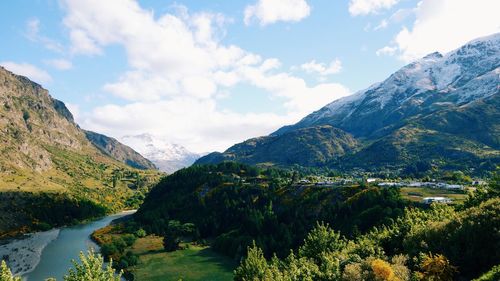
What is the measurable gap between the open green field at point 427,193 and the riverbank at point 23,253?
142 metres

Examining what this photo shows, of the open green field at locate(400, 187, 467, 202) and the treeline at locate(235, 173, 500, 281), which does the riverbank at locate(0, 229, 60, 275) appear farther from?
the open green field at locate(400, 187, 467, 202)

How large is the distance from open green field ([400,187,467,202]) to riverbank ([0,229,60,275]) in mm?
141912

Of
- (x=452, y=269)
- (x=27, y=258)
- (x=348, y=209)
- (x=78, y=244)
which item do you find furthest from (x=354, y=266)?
(x=78, y=244)

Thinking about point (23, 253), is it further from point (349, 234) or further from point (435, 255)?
point (435, 255)

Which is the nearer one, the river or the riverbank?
the river

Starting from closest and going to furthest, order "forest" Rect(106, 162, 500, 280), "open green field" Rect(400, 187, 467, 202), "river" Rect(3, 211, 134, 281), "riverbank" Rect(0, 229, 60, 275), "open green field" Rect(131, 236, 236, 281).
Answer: "forest" Rect(106, 162, 500, 280), "open green field" Rect(131, 236, 236, 281), "river" Rect(3, 211, 134, 281), "riverbank" Rect(0, 229, 60, 275), "open green field" Rect(400, 187, 467, 202)

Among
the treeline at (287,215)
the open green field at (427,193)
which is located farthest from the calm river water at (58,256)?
the open green field at (427,193)

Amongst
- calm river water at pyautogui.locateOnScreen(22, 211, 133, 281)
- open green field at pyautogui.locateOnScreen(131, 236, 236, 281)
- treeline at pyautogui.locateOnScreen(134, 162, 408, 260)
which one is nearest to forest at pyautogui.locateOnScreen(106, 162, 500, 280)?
treeline at pyautogui.locateOnScreen(134, 162, 408, 260)

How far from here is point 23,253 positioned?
6516 inches

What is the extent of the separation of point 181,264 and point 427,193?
98759 mm

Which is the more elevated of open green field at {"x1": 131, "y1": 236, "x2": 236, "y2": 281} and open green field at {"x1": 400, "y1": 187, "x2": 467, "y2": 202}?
open green field at {"x1": 400, "y1": 187, "x2": 467, "y2": 202}

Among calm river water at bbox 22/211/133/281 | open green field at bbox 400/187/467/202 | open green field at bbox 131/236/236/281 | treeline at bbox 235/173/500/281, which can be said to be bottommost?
open green field at bbox 131/236/236/281

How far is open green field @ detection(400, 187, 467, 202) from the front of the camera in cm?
14412

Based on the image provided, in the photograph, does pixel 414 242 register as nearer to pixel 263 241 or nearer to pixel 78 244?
pixel 263 241
